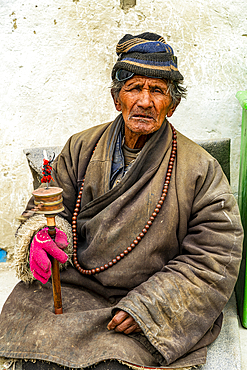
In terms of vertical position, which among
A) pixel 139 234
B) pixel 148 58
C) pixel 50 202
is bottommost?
pixel 139 234

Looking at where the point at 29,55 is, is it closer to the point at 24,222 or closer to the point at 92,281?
the point at 24,222

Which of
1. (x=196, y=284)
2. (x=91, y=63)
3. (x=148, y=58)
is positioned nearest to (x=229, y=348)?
(x=196, y=284)

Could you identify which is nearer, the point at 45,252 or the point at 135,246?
the point at 45,252

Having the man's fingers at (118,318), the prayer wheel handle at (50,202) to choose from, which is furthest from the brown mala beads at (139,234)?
the prayer wheel handle at (50,202)

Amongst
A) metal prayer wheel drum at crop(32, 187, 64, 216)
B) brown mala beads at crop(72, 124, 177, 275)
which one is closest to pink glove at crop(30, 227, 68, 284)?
metal prayer wheel drum at crop(32, 187, 64, 216)

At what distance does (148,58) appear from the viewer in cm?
200

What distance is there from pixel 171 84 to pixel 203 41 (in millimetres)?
1035

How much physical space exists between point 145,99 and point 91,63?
1.22m

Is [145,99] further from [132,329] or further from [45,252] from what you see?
[132,329]

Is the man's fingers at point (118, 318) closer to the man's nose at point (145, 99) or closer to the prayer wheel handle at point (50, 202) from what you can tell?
the prayer wheel handle at point (50, 202)

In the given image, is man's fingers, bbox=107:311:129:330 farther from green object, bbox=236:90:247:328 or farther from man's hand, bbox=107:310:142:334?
green object, bbox=236:90:247:328

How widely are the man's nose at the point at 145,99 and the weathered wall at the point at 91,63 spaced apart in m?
1.05

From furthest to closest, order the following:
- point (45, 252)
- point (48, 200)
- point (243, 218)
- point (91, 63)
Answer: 1. point (91, 63)
2. point (243, 218)
3. point (45, 252)
4. point (48, 200)

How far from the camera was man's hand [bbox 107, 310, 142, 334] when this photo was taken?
6.15 feet
